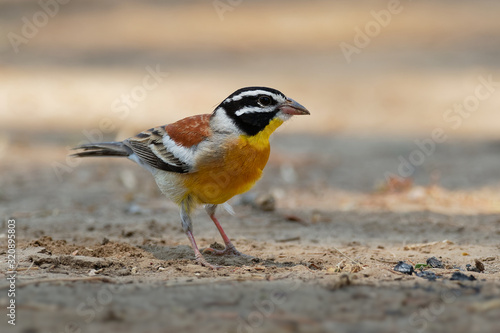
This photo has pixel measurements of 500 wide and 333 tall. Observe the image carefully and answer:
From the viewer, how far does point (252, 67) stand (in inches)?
788

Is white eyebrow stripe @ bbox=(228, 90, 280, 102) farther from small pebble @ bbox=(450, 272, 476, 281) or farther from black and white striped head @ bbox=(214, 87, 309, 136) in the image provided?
small pebble @ bbox=(450, 272, 476, 281)

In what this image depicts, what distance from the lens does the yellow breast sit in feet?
22.3

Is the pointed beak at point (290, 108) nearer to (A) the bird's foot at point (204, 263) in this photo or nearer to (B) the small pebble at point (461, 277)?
(A) the bird's foot at point (204, 263)

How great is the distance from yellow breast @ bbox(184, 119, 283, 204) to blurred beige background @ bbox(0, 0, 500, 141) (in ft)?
21.1

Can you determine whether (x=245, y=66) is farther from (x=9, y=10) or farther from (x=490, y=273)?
(x=490, y=273)

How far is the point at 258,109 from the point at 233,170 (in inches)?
28.4

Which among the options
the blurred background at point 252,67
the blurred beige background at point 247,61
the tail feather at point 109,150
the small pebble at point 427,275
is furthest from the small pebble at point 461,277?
the blurred beige background at point 247,61

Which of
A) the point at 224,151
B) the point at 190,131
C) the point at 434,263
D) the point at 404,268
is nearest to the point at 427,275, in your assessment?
the point at 404,268

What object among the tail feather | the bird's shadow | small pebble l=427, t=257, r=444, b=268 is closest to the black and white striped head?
the bird's shadow

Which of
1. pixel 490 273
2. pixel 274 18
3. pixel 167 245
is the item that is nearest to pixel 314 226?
pixel 167 245

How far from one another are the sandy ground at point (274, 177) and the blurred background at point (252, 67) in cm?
9

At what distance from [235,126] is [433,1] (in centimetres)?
2029

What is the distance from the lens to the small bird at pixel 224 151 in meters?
6.81

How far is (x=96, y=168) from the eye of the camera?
12102 millimetres
